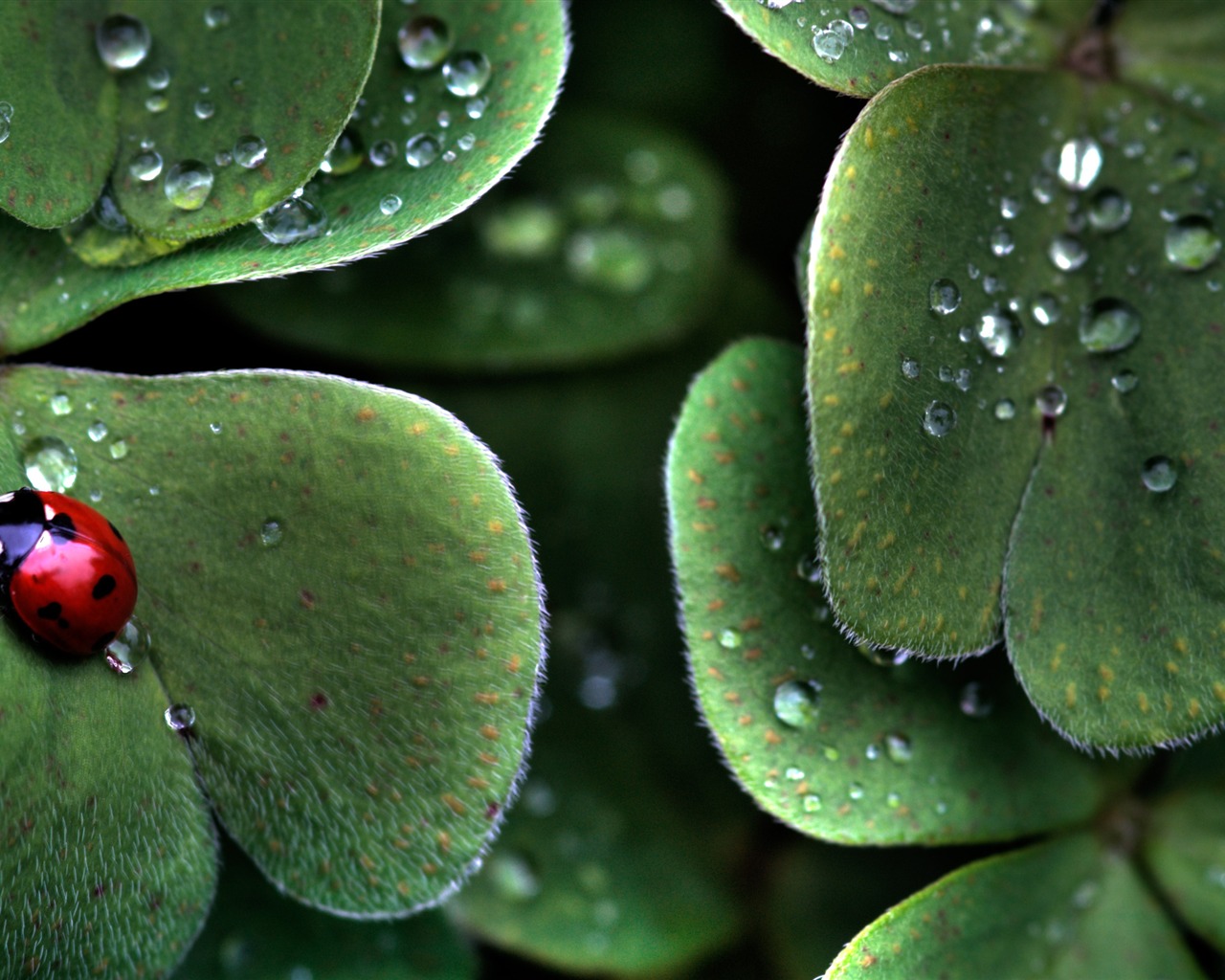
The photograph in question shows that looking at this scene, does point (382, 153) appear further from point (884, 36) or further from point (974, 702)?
point (974, 702)

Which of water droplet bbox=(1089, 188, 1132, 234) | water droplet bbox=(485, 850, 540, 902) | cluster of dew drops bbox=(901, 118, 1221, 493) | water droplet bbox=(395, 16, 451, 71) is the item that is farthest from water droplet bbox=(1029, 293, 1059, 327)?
water droplet bbox=(485, 850, 540, 902)

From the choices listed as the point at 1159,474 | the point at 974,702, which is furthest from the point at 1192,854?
the point at 1159,474

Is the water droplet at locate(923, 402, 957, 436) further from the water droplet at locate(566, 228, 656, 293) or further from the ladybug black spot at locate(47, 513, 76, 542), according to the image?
the ladybug black spot at locate(47, 513, 76, 542)

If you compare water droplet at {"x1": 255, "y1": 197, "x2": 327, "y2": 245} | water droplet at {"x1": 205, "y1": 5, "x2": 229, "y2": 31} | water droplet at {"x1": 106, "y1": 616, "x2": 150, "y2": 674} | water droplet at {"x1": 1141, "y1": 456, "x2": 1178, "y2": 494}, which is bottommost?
water droplet at {"x1": 106, "y1": 616, "x2": 150, "y2": 674}

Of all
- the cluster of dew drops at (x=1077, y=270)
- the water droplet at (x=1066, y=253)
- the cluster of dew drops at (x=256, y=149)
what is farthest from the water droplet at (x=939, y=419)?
the cluster of dew drops at (x=256, y=149)

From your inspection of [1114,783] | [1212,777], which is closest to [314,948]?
[1114,783]

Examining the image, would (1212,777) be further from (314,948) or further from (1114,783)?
(314,948)
